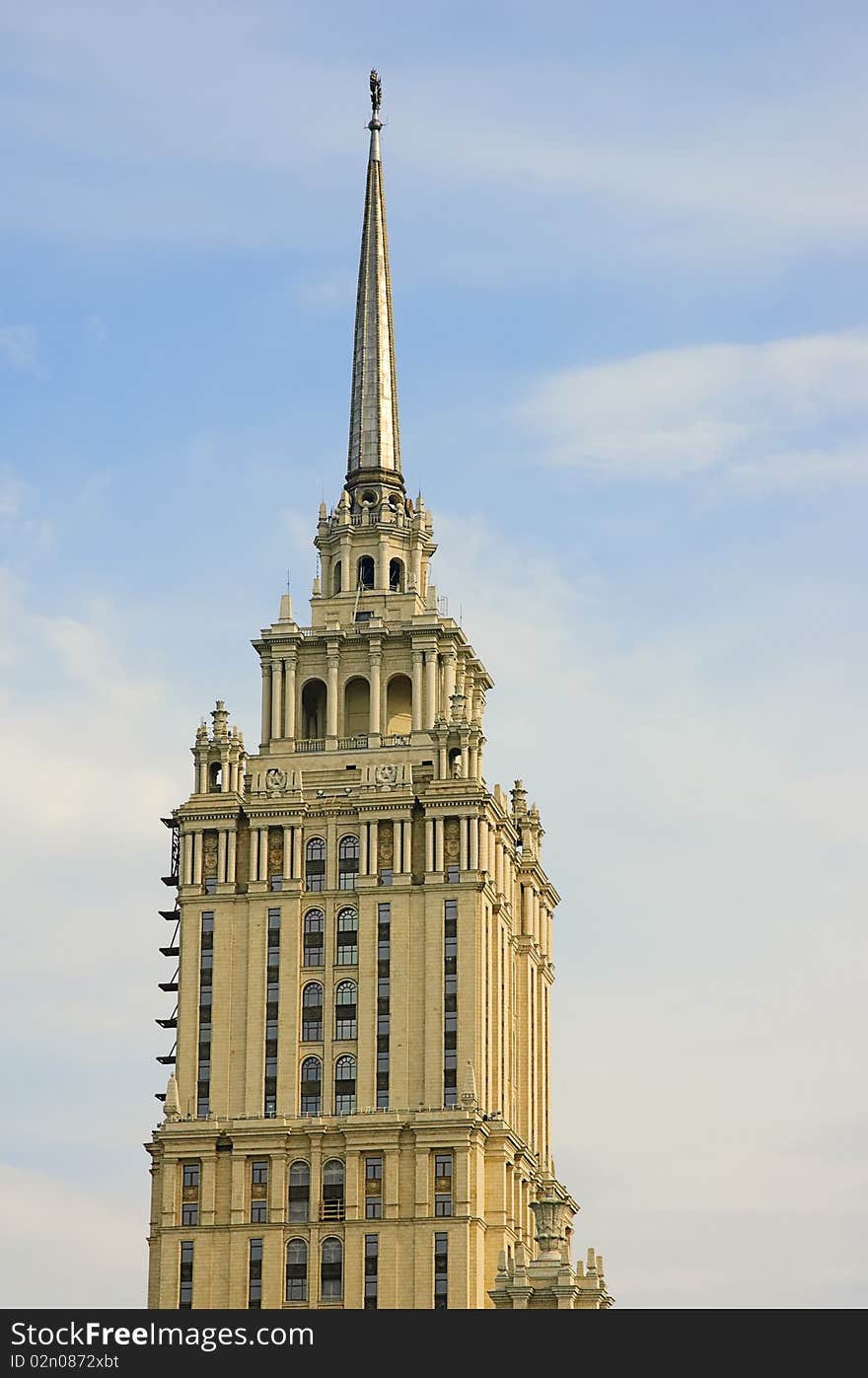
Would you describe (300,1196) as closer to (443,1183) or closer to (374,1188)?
(374,1188)

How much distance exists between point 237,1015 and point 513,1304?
36.3m

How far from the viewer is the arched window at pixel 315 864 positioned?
18962 cm

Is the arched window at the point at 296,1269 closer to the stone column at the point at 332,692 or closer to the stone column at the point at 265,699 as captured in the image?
the stone column at the point at 332,692

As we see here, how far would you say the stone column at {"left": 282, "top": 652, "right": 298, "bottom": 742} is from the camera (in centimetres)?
19634

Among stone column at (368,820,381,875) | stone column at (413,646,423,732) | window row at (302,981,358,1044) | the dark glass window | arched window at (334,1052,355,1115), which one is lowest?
the dark glass window

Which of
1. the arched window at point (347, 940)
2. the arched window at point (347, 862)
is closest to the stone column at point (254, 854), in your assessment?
the arched window at point (347, 862)

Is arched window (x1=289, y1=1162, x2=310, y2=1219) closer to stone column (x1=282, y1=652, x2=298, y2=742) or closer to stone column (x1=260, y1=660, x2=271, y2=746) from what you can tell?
stone column (x1=282, y1=652, x2=298, y2=742)

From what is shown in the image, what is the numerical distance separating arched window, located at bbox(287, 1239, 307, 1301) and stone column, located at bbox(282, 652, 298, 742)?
33.3 metres

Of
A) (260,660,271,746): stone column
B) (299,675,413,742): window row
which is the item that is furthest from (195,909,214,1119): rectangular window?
(299,675,413,742): window row

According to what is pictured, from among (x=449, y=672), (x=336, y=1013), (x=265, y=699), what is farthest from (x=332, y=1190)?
(x=449, y=672)
